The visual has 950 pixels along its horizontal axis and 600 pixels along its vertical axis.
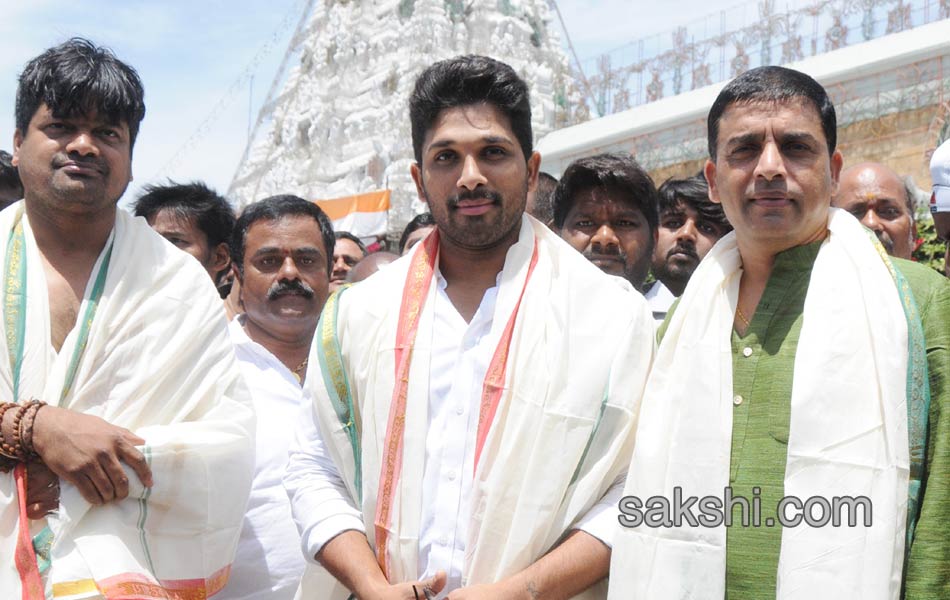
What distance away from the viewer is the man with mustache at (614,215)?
13.6 feet

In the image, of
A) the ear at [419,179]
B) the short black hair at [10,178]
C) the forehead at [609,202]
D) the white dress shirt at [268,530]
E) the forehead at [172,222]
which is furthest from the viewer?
the forehead at [172,222]

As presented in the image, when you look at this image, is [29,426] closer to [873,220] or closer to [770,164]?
[770,164]

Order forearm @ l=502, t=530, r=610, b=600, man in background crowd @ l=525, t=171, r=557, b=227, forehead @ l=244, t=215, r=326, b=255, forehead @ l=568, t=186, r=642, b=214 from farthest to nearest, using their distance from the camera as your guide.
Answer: man in background crowd @ l=525, t=171, r=557, b=227, forehead @ l=244, t=215, r=326, b=255, forehead @ l=568, t=186, r=642, b=214, forearm @ l=502, t=530, r=610, b=600

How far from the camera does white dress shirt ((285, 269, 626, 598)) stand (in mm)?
2793

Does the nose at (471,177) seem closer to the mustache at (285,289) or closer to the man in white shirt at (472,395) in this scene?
the man in white shirt at (472,395)

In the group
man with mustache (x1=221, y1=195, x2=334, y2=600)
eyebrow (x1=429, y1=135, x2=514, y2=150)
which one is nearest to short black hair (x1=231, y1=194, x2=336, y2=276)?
man with mustache (x1=221, y1=195, x2=334, y2=600)

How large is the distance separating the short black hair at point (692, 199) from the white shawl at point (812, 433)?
1.88m

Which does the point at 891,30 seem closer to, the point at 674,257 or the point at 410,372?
the point at 674,257

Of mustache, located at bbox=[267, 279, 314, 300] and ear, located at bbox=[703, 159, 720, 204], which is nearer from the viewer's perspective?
ear, located at bbox=[703, 159, 720, 204]

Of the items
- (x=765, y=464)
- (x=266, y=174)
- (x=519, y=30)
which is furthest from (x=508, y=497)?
(x=266, y=174)

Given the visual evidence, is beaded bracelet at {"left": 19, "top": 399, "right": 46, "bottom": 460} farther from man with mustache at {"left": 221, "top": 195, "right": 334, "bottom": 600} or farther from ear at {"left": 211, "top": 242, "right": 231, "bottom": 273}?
ear at {"left": 211, "top": 242, "right": 231, "bottom": 273}

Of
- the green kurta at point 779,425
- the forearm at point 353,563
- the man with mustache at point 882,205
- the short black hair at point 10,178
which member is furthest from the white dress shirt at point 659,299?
the short black hair at point 10,178

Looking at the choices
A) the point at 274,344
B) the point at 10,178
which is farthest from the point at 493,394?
the point at 10,178

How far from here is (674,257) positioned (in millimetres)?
4691
